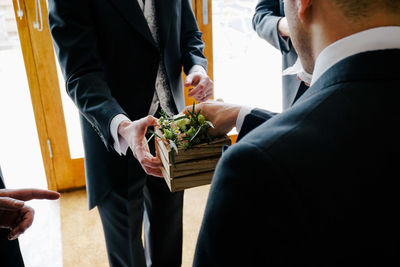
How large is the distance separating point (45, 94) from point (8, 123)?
2.60 ft

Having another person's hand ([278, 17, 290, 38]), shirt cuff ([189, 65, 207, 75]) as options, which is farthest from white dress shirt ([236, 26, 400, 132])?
another person's hand ([278, 17, 290, 38])

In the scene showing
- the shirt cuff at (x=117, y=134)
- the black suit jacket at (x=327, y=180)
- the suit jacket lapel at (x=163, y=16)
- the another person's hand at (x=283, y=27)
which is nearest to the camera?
the black suit jacket at (x=327, y=180)

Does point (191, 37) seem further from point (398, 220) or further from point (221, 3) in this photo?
point (221, 3)

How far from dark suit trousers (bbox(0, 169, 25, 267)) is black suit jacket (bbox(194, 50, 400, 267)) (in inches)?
38.5

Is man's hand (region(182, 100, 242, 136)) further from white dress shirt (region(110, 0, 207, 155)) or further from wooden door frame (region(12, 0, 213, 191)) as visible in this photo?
wooden door frame (region(12, 0, 213, 191))

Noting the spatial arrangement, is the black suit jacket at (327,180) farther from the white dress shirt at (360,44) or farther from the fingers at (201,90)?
the fingers at (201,90)

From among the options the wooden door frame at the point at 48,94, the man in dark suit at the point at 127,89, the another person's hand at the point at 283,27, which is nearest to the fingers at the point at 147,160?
the man in dark suit at the point at 127,89

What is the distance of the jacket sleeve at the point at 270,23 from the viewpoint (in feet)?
5.73

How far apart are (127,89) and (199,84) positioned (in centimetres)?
31

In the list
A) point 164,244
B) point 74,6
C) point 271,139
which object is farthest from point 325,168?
point 164,244

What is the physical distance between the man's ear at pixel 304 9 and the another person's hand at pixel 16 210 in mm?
982

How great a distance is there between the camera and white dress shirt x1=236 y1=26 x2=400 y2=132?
0.60 metres

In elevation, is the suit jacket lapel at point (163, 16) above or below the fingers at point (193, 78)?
above

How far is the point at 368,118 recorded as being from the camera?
0.54 metres
